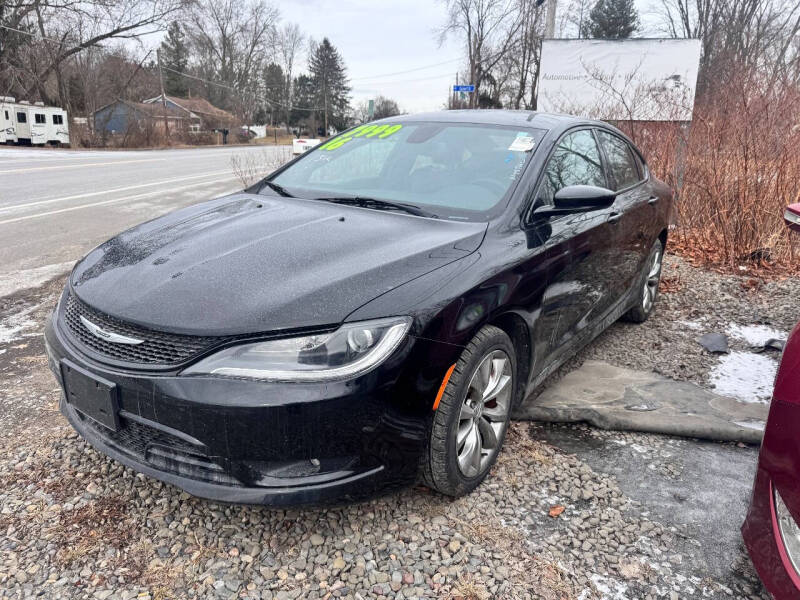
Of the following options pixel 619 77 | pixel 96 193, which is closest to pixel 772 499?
pixel 619 77

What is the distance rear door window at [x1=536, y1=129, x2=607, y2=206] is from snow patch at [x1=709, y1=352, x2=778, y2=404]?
4.76 feet

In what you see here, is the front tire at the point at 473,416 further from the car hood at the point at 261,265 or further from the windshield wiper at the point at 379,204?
the windshield wiper at the point at 379,204

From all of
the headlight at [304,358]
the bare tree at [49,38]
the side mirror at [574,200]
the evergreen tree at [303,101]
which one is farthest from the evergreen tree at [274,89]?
the headlight at [304,358]

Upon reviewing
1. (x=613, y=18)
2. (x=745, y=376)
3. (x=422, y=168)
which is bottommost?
(x=745, y=376)

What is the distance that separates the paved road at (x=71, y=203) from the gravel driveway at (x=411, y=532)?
333 cm

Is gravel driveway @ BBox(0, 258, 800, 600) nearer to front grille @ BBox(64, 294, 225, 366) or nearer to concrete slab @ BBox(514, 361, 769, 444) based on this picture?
concrete slab @ BBox(514, 361, 769, 444)

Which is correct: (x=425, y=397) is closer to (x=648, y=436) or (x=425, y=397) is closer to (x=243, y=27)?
(x=648, y=436)

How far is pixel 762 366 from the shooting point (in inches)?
157

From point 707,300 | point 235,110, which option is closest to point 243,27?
point 235,110

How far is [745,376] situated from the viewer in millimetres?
3814

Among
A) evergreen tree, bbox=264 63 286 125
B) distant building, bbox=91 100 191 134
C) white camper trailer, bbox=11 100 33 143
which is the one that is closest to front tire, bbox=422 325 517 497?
white camper trailer, bbox=11 100 33 143

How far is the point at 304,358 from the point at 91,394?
79 centimetres

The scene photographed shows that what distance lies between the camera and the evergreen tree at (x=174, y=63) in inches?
2579

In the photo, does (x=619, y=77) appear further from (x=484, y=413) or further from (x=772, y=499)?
(x=772, y=499)
